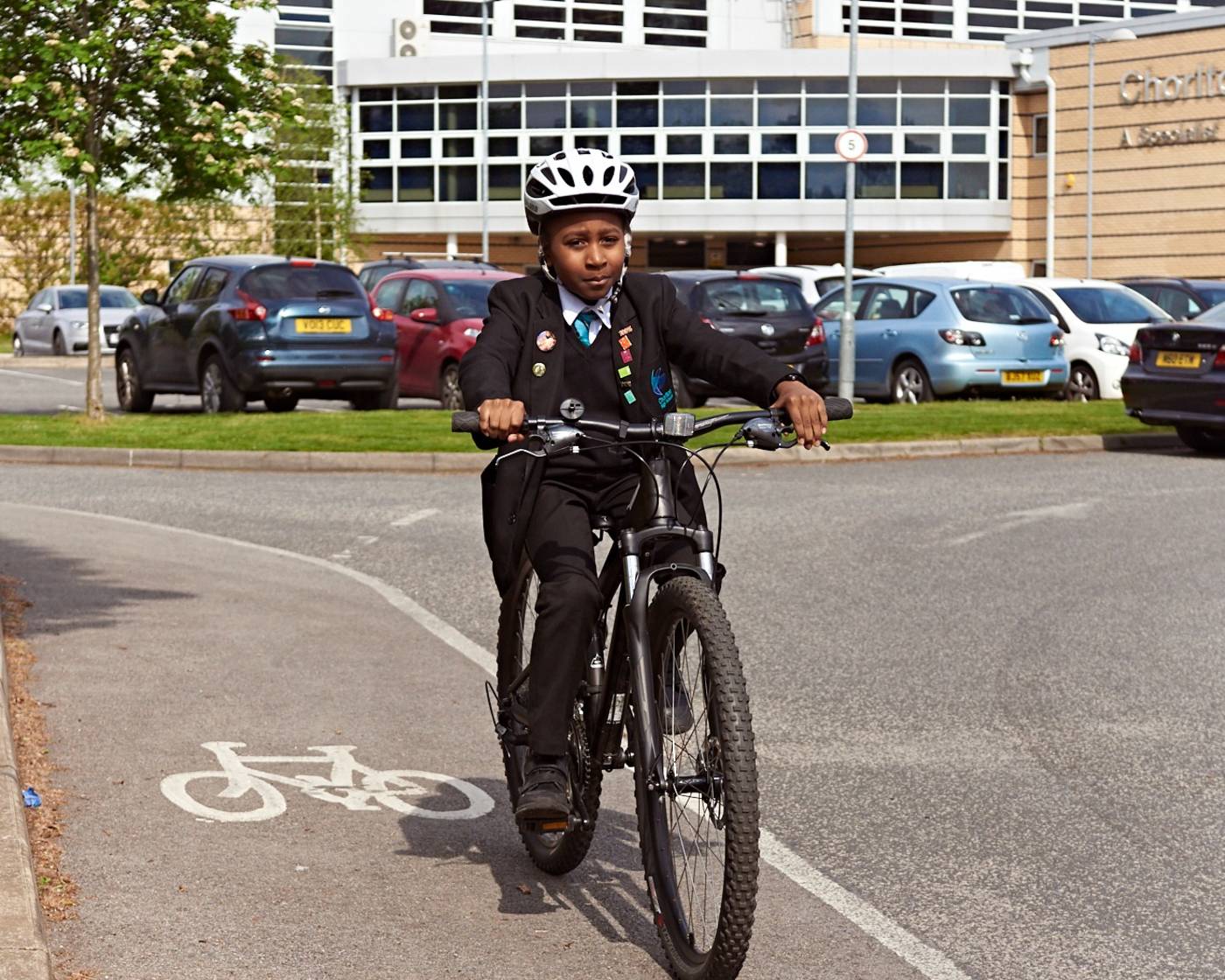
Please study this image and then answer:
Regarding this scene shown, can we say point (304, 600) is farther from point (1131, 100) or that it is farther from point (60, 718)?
point (1131, 100)

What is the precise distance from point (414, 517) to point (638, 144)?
56367 mm

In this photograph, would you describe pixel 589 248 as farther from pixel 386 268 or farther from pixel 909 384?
pixel 386 268

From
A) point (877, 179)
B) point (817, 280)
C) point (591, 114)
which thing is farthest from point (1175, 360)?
point (591, 114)

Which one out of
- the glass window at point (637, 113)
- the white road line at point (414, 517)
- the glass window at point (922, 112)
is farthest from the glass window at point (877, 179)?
the white road line at point (414, 517)

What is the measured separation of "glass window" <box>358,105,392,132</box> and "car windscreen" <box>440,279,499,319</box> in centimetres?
4852

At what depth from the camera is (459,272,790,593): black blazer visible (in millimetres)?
5000

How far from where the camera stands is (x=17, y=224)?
2581 inches

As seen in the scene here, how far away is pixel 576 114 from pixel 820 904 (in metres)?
66.0

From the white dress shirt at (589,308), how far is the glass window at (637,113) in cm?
6445

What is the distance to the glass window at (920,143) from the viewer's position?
218ft

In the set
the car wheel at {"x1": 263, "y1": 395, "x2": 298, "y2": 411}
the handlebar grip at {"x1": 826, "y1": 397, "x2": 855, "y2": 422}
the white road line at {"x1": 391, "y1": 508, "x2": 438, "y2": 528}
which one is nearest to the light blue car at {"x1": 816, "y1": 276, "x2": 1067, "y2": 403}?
the car wheel at {"x1": 263, "y1": 395, "x2": 298, "y2": 411}

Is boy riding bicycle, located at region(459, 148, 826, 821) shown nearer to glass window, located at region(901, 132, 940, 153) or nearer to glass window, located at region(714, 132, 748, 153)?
glass window, located at region(901, 132, 940, 153)

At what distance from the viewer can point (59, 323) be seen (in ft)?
141

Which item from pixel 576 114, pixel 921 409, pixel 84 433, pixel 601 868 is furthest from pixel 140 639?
pixel 576 114
